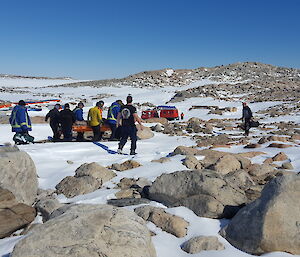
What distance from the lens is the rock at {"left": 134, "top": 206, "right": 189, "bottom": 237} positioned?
396 cm

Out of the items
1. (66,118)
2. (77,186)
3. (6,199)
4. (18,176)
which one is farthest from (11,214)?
(66,118)

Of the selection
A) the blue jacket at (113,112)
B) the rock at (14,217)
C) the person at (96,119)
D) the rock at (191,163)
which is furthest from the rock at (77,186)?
the blue jacket at (113,112)

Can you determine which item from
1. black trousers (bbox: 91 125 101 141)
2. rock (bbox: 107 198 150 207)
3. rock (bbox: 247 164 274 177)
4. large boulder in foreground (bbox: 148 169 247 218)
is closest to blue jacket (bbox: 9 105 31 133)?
black trousers (bbox: 91 125 101 141)

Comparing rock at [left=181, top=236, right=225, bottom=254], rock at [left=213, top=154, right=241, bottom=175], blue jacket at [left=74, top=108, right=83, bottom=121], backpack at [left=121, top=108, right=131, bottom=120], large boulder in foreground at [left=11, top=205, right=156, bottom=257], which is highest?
backpack at [left=121, top=108, right=131, bottom=120]

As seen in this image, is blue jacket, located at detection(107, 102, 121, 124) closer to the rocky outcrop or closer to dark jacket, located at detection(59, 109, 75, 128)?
dark jacket, located at detection(59, 109, 75, 128)

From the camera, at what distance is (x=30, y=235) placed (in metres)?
2.99

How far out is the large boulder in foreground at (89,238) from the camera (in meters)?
2.83

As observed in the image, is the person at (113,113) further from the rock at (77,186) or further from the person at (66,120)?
the rock at (77,186)

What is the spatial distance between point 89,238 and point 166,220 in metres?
1.40

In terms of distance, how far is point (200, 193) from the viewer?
15.0 ft

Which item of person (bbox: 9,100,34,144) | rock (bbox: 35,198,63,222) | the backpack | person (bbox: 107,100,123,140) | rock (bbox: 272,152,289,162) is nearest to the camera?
rock (bbox: 35,198,63,222)

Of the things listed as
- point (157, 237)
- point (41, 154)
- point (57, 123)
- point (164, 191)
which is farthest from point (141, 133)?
point (157, 237)

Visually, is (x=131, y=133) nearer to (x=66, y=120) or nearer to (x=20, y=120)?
(x=66, y=120)

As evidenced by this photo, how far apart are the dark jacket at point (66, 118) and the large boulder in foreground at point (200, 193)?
6.73 m
